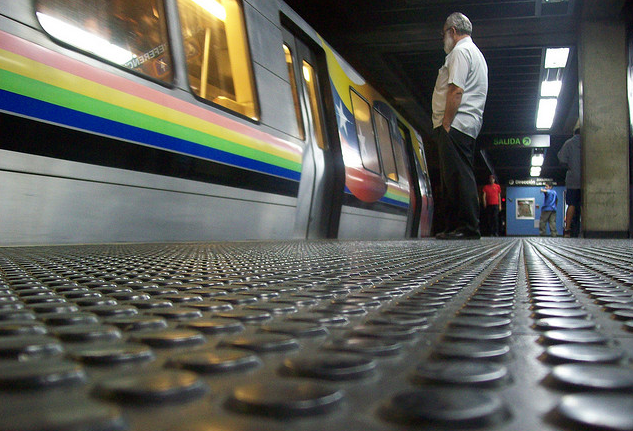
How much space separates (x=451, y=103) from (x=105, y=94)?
2.59 m

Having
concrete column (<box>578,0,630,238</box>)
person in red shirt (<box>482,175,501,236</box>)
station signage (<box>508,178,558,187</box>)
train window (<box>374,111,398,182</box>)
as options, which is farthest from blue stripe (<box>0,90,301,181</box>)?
station signage (<box>508,178,558,187</box>)

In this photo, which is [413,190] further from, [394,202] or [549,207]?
[549,207]

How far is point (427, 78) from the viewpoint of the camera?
983 centimetres

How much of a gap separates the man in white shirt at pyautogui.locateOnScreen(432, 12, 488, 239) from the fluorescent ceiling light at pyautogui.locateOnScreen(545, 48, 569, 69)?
5413mm

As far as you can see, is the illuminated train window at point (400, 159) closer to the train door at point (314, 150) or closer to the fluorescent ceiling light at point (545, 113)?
the train door at point (314, 150)

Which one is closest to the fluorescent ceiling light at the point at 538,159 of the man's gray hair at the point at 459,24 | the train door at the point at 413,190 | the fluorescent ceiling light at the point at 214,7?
the train door at the point at 413,190

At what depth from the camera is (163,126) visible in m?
2.52

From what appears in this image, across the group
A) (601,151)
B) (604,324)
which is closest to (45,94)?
(604,324)

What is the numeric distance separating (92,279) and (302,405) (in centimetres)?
69

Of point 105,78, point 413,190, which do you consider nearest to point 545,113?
point 413,190

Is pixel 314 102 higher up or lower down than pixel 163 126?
higher up

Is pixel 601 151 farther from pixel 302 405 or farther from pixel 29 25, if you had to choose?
pixel 302 405

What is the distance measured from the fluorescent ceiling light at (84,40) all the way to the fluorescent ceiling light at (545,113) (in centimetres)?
1131

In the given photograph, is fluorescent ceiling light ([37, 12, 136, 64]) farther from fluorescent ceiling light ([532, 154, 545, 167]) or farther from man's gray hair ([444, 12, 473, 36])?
fluorescent ceiling light ([532, 154, 545, 167])
